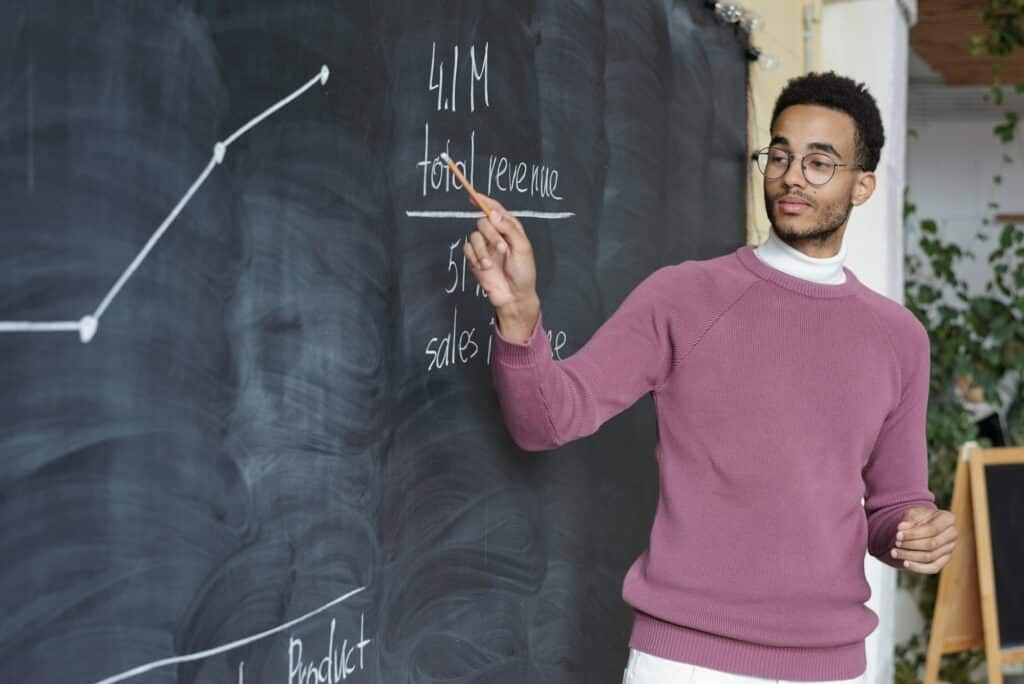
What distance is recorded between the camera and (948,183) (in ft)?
22.7

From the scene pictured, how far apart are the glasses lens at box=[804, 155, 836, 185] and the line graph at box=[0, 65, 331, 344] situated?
701mm

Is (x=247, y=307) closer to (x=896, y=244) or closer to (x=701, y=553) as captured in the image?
(x=701, y=553)

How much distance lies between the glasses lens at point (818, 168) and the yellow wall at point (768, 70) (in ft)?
3.20

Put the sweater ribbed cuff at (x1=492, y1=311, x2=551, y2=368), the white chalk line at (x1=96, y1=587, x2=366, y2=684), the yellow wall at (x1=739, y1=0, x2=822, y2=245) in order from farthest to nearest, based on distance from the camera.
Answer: the yellow wall at (x1=739, y1=0, x2=822, y2=245) → the sweater ribbed cuff at (x1=492, y1=311, x2=551, y2=368) → the white chalk line at (x1=96, y1=587, x2=366, y2=684)

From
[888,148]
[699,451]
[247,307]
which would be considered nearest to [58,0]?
[247,307]

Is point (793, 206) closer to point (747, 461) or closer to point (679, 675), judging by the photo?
point (747, 461)

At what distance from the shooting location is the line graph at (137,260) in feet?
2.96

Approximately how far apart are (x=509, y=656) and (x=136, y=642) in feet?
2.37

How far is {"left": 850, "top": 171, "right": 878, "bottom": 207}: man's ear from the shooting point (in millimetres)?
1657

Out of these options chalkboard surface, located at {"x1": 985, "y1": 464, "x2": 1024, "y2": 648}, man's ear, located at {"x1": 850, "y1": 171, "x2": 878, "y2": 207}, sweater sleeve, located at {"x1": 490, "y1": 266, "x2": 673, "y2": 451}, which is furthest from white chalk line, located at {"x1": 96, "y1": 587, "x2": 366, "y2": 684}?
chalkboard surface, located at {"x1": 985, "y1": 464, "x2": 1024, "y2": 648}

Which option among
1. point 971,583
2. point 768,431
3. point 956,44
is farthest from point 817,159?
point 956,44

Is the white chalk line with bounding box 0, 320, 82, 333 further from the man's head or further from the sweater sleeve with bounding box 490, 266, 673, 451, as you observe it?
the man's head

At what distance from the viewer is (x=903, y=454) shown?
168 cm

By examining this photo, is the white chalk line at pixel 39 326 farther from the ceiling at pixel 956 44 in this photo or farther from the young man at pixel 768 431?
the ceiling at pixel 956 44
